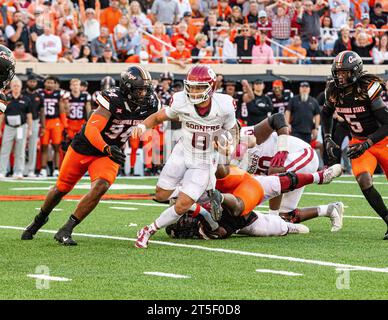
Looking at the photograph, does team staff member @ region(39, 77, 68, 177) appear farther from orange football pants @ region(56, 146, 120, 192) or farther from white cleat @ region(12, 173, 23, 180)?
orange football pants @ region(56, 146, 120, 192)

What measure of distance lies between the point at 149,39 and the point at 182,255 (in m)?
13.0

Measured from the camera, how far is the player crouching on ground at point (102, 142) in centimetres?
872

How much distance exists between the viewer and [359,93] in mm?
9320

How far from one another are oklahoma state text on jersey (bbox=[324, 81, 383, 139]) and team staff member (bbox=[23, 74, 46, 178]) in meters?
8.73

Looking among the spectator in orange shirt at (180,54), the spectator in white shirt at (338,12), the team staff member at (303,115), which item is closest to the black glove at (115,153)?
the team staff member at (303,115)

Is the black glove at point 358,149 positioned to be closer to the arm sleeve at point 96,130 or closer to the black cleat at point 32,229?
the arm sleeve at point 96,130

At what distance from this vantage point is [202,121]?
8758 millimetres

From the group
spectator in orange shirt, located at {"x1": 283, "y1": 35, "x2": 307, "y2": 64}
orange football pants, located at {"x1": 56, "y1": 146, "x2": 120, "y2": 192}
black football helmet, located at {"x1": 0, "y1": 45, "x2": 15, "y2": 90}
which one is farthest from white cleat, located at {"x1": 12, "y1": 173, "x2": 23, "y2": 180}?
black football helmet, located at {"x1": 0, "y1": 45, "x2": 15, "y2": 90}

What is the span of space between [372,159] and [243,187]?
1215 millimetres

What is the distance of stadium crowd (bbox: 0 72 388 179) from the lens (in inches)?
675

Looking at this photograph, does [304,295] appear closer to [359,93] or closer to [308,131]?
[359,93]

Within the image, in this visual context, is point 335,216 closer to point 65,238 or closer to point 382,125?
point 382,125

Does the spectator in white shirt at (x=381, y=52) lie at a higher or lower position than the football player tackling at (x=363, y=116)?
lower

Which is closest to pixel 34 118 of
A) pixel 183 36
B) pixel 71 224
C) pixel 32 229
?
pixel 183 36
